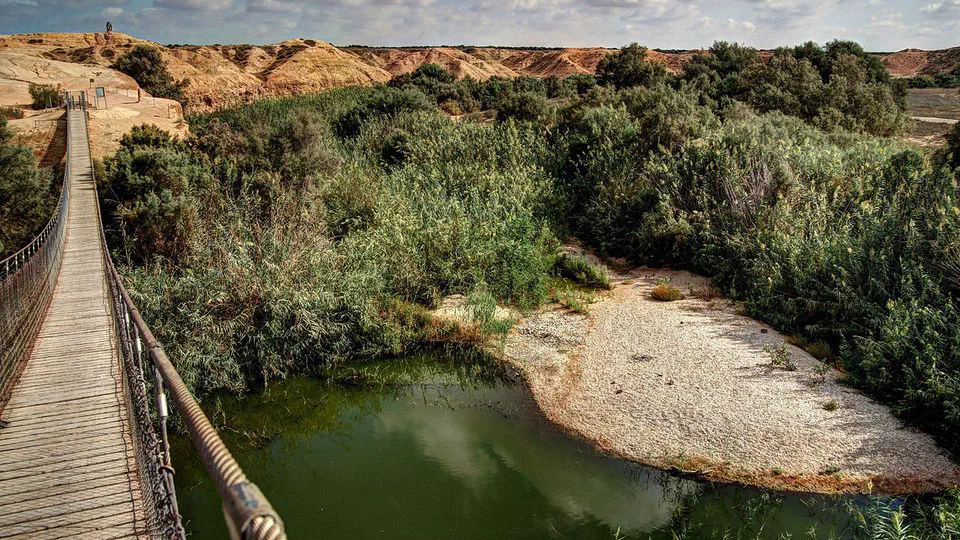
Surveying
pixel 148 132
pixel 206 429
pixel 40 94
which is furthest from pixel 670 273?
pixel 40 94

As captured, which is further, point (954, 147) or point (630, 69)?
point (630, 69)

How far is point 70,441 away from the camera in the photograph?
18.5 feet

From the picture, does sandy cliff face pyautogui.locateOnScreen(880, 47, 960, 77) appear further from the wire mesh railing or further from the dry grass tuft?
the wire mesh railing

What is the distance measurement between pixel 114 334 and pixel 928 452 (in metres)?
11.4

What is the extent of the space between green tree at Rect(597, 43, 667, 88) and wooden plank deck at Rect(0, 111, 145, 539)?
108ft

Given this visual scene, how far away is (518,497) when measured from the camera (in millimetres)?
8594

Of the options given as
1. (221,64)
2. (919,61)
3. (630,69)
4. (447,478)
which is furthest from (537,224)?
(919,61)

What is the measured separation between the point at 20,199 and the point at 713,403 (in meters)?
19.8

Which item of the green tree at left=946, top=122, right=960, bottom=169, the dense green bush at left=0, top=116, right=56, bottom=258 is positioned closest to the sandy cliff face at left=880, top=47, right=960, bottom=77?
the green tree at left=946, top=122, right=960, bottom=169

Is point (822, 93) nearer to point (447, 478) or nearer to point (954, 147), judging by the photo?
point (954, 147)

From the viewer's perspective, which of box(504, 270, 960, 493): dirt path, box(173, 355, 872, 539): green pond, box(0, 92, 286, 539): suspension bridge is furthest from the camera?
box(504, 270, 960, 493): dirt path

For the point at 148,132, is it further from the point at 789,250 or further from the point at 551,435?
the point at 789,250

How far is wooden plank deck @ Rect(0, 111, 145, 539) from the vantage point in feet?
15.0

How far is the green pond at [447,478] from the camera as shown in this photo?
7934 millimetres
